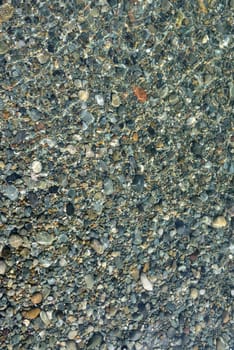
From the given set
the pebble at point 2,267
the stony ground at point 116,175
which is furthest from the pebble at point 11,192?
the pebble at point 2,267

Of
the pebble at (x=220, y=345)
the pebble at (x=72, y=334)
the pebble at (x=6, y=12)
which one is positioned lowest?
the pebble at (x=220, y=345)

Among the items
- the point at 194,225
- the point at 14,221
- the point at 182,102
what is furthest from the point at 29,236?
the point at 182,102

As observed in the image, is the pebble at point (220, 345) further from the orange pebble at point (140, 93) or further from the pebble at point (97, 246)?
the orange pebble at point (140, 93)

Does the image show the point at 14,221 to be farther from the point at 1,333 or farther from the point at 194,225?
the point at 194,225

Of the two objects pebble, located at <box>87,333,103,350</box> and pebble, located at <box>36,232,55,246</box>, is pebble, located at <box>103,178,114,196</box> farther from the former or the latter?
pebble, located at <box>87,333,103,350</box>

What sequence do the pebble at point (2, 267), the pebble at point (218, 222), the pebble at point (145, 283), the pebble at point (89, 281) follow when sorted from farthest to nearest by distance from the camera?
the pebble at point (218, 222), the pebble at point (145, 283), the pebble at point (89, 281), the pebble at point (2, 267)

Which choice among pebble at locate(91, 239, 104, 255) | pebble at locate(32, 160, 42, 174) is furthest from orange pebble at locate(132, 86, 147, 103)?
pebble at locate(91, 239, 104, 255)

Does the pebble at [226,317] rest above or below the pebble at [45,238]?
below

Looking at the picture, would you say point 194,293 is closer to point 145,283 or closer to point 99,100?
point 145,283
